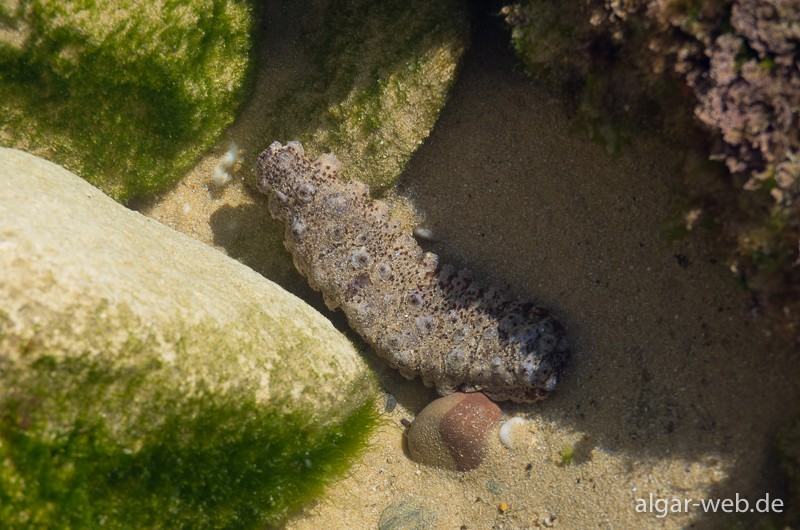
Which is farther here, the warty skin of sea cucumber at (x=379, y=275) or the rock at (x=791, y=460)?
the warty skin of sea cucumber at (x=379, y=275)

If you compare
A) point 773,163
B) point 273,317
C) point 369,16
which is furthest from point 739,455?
point 369,16

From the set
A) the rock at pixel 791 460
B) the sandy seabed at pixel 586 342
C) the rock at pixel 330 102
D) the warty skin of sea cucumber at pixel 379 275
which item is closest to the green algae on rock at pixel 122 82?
the rock at pixel 330 102

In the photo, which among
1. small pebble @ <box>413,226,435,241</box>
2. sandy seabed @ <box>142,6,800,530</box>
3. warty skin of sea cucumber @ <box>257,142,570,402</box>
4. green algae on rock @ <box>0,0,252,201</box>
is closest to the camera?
sandy seabed @ <box>142,6,800,530</box>

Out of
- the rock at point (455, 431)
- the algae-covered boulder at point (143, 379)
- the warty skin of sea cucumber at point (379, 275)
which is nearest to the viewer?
the algae-covered boulder at point (143, 379)

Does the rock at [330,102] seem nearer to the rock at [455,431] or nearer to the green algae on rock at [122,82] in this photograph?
the green algae on rock at [122,82]

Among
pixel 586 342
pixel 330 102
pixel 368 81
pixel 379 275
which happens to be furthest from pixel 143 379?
pixel 586 342

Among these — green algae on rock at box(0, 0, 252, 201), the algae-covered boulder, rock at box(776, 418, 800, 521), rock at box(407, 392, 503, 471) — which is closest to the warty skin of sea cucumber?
rock at box(407, 392, 503, 471)

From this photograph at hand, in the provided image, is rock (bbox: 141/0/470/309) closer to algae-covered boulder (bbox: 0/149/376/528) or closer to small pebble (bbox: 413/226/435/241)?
small pebble (bbox: 413/226/435/241)

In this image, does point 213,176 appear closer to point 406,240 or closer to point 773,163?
point 406,240
